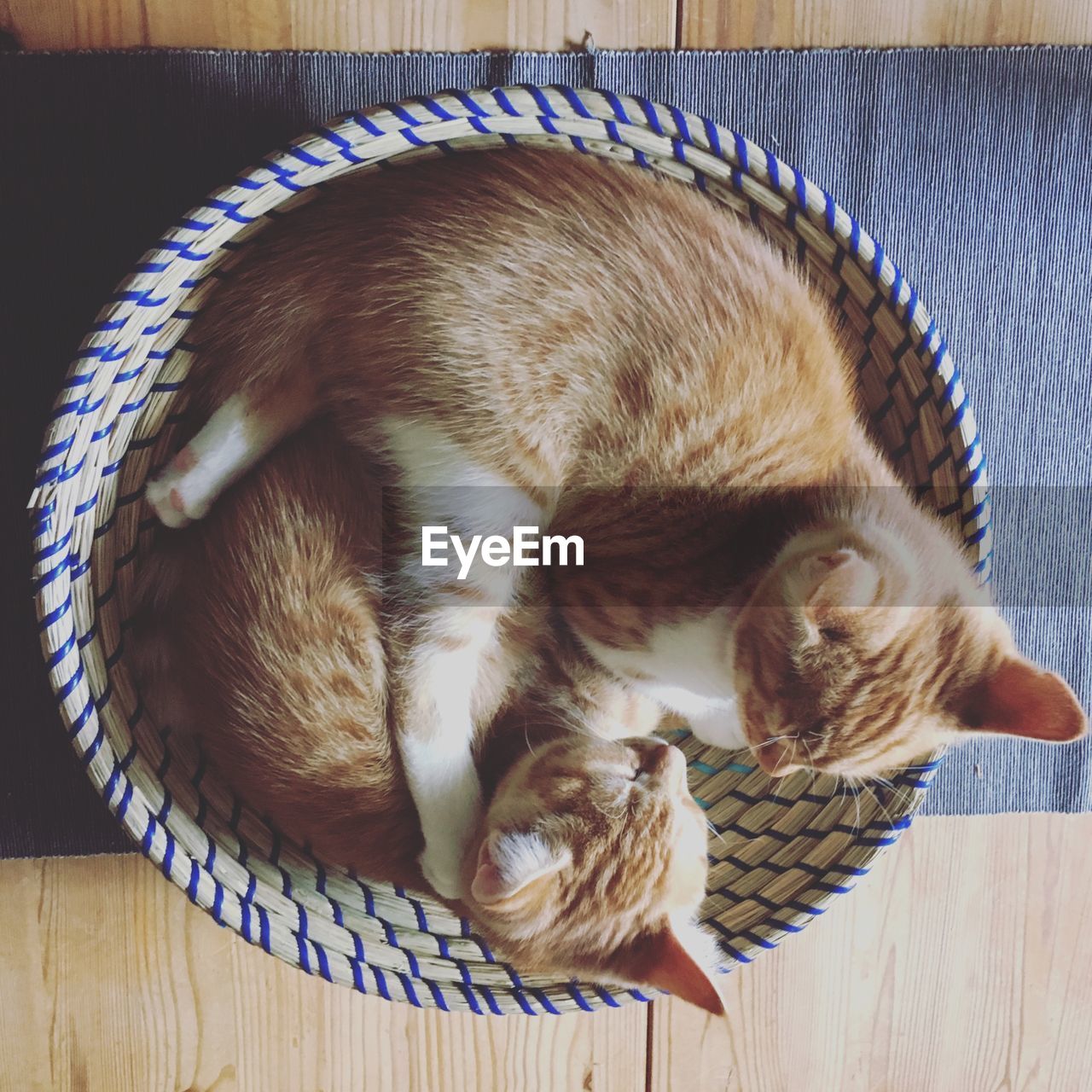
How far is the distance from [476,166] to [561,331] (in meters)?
0.19

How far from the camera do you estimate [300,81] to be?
3.75 feet

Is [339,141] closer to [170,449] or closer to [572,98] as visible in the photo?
[572,98]

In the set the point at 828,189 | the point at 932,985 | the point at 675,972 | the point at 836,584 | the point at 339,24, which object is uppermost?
the point at 339,24

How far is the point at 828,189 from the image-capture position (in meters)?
1.26

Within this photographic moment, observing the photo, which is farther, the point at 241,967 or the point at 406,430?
the point at 241,967

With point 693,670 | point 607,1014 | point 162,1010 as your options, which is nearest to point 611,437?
point 693,670

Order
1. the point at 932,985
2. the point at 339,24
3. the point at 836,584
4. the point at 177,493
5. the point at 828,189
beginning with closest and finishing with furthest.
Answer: the point at 836,584, the point at 177,493, the point at 339,24, the point at 828,189, the point at 932,985

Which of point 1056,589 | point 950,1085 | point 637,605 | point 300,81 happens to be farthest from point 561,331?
point 950,1085

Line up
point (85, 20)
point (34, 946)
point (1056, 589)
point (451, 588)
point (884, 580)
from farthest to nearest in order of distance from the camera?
1. point (1056, 589)
2. point (34, 946)
3. point (85, 20)
4. point (451, 588)
5. point (884, 580)

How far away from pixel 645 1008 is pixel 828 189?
3.70ft

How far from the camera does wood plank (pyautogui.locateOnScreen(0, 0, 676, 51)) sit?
112 cm

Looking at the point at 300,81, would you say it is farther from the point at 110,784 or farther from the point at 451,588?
the point at 110,784

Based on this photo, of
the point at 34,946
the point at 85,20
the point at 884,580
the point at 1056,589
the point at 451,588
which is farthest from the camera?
the point at 1056,589

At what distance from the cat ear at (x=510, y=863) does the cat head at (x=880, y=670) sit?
22cm
